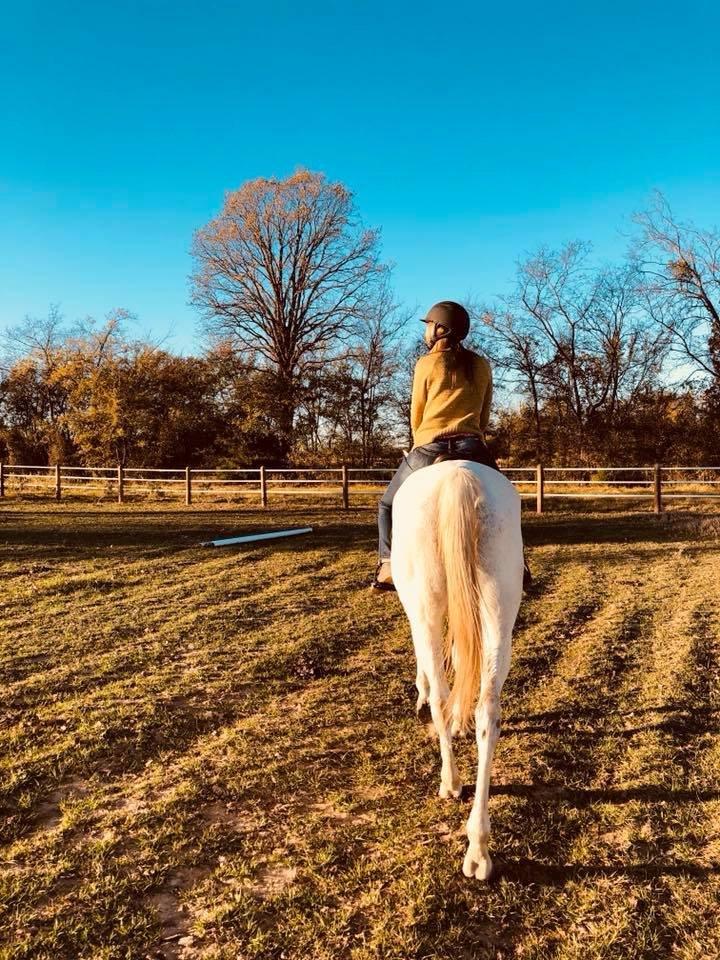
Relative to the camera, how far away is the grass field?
7.04ft

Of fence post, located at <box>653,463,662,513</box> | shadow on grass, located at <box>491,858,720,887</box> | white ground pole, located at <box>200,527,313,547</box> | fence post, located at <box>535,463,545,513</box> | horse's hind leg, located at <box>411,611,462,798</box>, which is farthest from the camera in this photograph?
fence post, located at <box>535,463,545,513</box>

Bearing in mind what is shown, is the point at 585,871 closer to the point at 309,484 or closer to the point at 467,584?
the point at 467,584

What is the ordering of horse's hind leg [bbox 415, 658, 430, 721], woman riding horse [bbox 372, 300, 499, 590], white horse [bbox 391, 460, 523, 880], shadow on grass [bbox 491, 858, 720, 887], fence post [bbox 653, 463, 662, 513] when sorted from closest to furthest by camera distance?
1. shadow on grass [bbox 491, 858, 720, 887]
2. white horse [bbox 391, 460, 523, 880]
3. woman riding horse [bbox 372, 300, 499, 590]
4. horse's hind leg [bbox 415, 658, 430, 721]
5. fence post [bbox 653, 463, 662, 513]

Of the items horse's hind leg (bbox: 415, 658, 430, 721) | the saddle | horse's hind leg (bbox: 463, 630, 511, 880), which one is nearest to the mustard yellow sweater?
the saddle

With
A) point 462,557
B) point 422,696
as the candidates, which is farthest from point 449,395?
point 422,696

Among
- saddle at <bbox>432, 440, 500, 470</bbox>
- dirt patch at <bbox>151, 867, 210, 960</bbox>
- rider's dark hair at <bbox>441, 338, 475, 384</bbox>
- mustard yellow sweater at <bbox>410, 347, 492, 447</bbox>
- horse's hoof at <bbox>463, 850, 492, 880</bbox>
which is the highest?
rider's dark hair at <bbox>441, 338, 475, 384</bbox>

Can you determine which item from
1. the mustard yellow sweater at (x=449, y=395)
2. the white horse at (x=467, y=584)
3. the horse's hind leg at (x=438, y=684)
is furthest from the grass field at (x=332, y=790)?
the mustard yellow sweater at (x=449, y=395)

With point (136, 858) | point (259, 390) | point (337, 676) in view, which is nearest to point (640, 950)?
point (136, 858)

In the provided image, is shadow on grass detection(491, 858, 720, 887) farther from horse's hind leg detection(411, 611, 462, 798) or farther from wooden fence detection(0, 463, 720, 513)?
wooden fence detection(0, 463, 720, 513)

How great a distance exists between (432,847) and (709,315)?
2638 centimetres

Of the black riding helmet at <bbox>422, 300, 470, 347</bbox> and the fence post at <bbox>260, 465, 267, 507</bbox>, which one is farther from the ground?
the black riding helmet at <bbox>422, 300, 470, 347</bbox>

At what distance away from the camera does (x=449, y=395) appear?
3488mm

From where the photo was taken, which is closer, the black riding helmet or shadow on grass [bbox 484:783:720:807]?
shadow on grass [bbox 484:783:720:807]

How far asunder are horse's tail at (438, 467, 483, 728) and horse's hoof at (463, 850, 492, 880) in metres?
0.75
